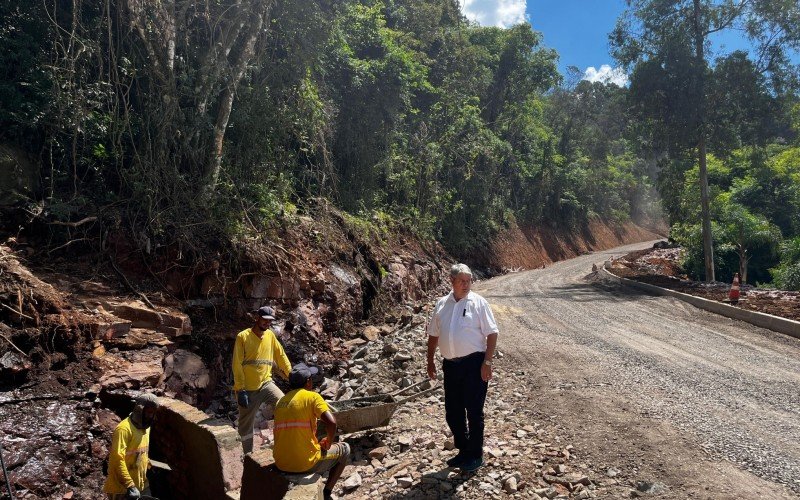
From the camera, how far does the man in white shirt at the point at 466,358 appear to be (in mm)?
4559

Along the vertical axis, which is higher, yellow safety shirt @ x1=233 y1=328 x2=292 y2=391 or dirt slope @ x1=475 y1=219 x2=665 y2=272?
dirt slope @ x1=475 y1=219 x2=665 y2=272

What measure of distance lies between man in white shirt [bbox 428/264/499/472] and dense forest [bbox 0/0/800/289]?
247 inches

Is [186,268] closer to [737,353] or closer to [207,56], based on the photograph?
[207,56]

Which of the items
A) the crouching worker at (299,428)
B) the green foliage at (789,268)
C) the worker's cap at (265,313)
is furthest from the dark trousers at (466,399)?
the green foliage at (789,268)

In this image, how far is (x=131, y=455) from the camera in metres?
4.87

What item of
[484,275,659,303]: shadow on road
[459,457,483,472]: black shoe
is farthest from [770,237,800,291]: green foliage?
[459,457,483,472]: black shoe

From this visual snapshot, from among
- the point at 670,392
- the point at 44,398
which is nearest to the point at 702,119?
the point at 670,392

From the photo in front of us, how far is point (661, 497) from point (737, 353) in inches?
225

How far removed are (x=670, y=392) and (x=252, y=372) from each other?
511 cm

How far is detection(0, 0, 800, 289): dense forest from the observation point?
8680mm

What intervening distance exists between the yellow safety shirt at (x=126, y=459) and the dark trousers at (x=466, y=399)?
9.67 ft

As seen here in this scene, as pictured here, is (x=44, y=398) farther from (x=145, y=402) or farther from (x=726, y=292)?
(x=726, y=292)

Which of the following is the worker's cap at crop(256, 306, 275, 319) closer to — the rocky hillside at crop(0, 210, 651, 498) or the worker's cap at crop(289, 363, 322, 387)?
the worker's cap at crop(289, 363, 322, 387)

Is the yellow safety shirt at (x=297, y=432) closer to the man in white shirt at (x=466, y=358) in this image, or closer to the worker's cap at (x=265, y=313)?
the man in white shirt at (x=466, y=358)
